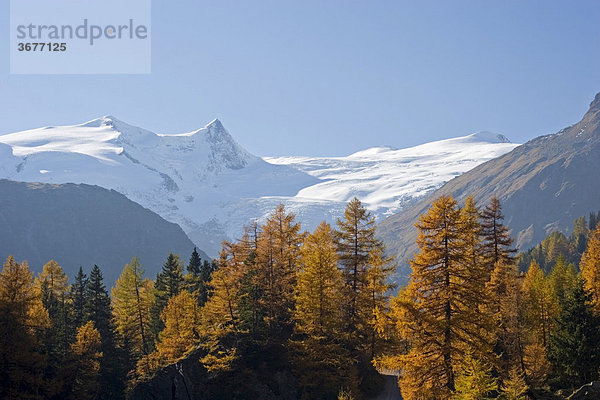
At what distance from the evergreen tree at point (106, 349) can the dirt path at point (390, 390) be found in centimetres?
3076

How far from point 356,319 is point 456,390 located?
1550 centimetres

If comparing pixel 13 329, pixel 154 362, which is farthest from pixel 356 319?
pixel 13 329

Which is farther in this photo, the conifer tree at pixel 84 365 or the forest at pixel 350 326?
the conifer tree at pixel 84 365

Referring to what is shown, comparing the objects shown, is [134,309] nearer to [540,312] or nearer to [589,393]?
[540,312]

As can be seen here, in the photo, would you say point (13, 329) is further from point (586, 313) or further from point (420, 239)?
point (586, 313)

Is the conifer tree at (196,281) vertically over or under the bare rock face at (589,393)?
over

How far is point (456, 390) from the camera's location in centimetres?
3098

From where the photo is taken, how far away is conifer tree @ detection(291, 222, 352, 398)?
44.0m

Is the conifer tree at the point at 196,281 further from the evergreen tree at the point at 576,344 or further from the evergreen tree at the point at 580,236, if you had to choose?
the evergreen tree at the point at 580,236

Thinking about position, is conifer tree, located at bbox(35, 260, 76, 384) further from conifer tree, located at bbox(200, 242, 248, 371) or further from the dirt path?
the dirt path

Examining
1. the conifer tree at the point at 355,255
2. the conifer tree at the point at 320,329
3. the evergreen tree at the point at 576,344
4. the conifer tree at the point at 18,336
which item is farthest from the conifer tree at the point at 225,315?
the evergreen tree at the point at 576,344

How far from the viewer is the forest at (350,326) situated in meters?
30.5

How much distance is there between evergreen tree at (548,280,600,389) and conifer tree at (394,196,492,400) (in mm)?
10856

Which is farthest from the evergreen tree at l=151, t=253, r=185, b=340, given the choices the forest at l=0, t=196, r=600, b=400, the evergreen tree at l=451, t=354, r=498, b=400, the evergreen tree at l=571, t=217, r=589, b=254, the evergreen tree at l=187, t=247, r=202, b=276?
the evergreen tree at l=571, t=217, r=589, b=254
